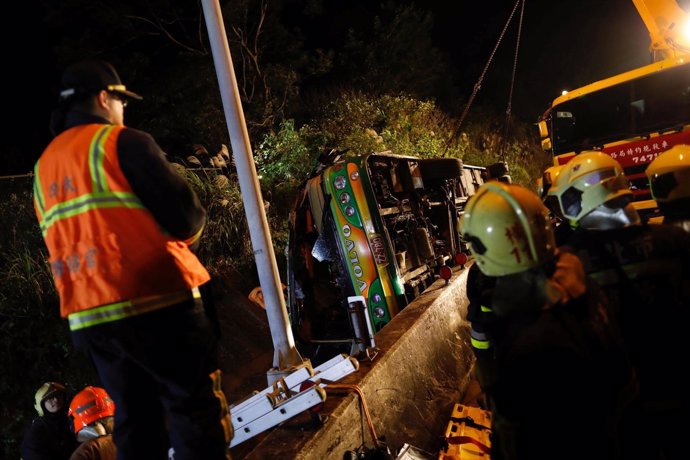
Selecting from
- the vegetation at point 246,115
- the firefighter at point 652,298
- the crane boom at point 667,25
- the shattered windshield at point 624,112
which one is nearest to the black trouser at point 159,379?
the firefighter at point 652,298

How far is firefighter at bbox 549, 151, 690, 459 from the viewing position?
2.00 m

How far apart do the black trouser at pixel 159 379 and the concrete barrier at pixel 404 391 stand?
2.08 feet

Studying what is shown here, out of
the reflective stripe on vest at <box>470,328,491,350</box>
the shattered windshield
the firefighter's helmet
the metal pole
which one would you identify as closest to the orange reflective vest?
the reflective stripe on vest at <box>470,328,491,350</box>

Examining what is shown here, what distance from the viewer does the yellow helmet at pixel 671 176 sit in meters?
2.67

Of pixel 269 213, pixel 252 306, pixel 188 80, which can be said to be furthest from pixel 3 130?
pixel 252 306

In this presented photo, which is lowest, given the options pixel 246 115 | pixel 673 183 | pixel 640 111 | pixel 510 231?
pixel 673 183

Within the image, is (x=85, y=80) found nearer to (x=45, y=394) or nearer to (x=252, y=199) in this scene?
(x=252, y=199)

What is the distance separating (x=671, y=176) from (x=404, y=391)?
2318 mm

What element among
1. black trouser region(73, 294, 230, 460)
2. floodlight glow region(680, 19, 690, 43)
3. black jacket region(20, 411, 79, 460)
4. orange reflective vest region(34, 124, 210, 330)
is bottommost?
black jacket region(20, 411, 79, 460)

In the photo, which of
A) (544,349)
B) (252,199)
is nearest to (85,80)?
(252,199)

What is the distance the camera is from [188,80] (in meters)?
11.7

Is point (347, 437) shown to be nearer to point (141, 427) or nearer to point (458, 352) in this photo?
point (141, 427)

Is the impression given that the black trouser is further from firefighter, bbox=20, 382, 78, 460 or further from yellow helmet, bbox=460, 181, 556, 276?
firefighter, bbox=20, 382, 78, 460

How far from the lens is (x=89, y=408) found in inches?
143
